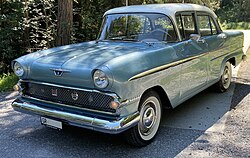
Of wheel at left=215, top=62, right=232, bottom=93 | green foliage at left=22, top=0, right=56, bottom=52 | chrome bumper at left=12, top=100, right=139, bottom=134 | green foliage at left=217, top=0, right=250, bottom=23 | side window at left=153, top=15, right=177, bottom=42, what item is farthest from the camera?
green foliage at left=217, top=0, right=250, bottom=23

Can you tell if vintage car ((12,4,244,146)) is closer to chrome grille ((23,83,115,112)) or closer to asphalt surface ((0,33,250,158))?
chrome grille ((23,83,115,112))

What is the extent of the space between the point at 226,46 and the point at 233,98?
105cm

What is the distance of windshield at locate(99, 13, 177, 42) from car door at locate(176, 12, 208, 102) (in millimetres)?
255

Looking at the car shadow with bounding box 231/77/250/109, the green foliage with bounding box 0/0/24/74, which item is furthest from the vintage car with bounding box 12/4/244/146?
the green foliage with bounding box 0/0/24/74

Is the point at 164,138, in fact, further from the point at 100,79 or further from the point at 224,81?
the point at 224,81

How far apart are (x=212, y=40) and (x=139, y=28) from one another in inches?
62.7

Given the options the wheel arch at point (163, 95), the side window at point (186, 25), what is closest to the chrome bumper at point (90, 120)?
the wheel arch at point (163, 95)

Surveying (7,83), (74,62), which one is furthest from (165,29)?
(7,83)

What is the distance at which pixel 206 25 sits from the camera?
213 inches

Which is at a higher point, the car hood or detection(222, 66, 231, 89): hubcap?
the car hood

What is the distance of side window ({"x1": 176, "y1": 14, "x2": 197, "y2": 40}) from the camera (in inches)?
178

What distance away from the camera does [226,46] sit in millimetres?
5773

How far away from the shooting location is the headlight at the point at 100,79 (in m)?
3.15

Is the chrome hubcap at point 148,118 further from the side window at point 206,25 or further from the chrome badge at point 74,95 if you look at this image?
the side window at point 206,25
